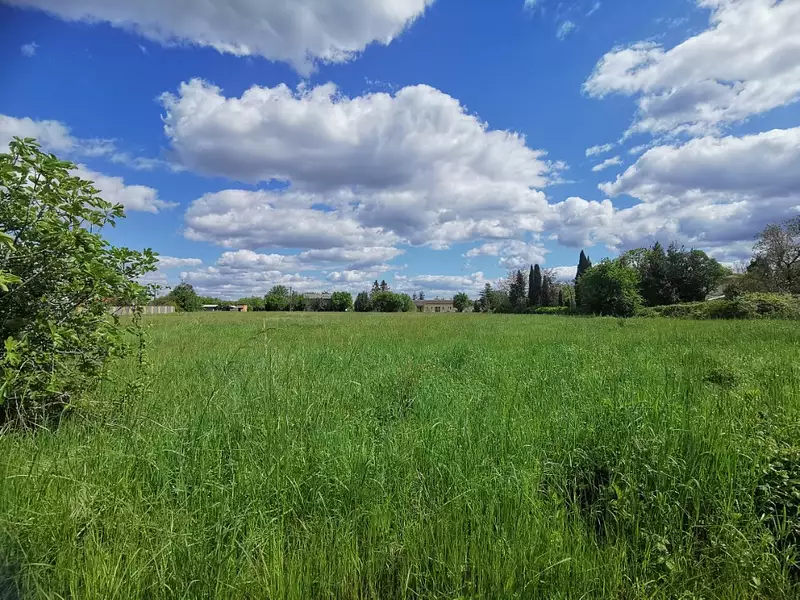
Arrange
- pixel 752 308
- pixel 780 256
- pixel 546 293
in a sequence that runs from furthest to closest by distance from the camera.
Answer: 1. pixel 546 293
2. pixel 780 256
3. pixel 752 308

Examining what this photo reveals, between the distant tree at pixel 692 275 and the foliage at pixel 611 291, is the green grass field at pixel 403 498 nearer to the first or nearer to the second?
the foliage at pixel 611 291

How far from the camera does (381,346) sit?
11961 mm

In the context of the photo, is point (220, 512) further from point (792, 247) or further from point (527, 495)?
point (792, 247)

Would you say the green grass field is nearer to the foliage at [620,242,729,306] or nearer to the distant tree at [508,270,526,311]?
the foliage at [620,242,729,306]

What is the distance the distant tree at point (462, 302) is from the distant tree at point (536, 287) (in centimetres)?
2707

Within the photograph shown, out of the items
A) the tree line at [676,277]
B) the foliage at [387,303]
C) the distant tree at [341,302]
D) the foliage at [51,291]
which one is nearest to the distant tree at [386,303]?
the foliage at [387,303]

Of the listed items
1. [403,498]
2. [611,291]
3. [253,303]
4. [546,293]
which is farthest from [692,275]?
[253,303]

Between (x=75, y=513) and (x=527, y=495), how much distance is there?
2.99 meters

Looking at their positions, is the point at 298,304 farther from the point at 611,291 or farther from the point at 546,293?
the point at 611,291

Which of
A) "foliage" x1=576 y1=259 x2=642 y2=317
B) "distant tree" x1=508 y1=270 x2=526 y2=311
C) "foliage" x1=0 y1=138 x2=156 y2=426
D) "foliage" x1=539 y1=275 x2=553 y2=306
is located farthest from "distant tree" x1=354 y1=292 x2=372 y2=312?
"foliage" x1=0 y1=138 x2=156 y2=426

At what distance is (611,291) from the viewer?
50.2 metres

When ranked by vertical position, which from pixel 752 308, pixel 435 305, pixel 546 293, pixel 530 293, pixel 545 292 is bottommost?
pixel 752 308

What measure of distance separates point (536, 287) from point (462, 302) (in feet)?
109

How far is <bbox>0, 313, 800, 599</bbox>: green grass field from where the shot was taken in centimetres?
231
